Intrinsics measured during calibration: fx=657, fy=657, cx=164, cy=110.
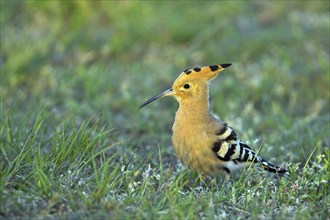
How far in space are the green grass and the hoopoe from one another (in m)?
0.11

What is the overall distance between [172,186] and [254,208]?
1.36ft

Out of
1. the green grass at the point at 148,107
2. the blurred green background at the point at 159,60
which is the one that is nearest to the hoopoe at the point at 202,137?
the green grass at the point at 148,107

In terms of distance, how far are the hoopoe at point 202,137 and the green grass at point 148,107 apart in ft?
0.36

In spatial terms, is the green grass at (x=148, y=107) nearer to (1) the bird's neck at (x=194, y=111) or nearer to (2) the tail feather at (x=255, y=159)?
(2) the tail feather at (x=255, y=159)

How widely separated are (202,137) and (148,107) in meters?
1.58

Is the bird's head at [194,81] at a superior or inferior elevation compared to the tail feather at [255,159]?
superior

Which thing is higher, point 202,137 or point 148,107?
point 202,137

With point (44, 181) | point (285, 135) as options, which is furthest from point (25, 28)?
point (44, 181)

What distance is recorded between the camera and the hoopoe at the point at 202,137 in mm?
3650

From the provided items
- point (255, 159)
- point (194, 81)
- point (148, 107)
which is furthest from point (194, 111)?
point (148, 107)

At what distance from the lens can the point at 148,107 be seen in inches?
204

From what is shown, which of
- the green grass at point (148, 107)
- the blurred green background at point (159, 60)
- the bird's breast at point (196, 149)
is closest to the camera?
the green grass at point (148, 107)

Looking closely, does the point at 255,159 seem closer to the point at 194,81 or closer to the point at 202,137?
the point at 202,137

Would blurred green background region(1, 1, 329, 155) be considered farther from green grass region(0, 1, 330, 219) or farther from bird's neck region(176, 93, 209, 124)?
bird's neck region(176, 93, 209, 124)
